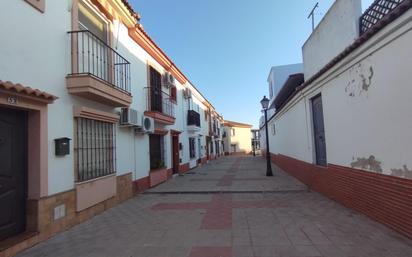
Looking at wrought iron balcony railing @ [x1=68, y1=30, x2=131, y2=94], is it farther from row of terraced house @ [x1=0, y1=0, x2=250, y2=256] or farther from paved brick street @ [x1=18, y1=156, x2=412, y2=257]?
paved brick street @ [x1=18, y1=156, x2=412, y2=257]

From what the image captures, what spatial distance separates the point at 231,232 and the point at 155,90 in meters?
8.48

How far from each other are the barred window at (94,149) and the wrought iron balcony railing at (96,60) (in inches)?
45.6

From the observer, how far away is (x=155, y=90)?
12.9m

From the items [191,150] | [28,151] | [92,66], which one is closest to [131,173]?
[92,66]

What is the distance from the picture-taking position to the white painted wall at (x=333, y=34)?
24.7 ft

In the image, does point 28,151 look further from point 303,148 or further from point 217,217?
point 303,148

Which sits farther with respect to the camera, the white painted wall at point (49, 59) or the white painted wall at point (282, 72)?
the white painted wall at point (282, 72)

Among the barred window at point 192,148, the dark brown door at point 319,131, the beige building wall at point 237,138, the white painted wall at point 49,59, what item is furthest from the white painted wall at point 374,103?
the beige building wall at point 237,138

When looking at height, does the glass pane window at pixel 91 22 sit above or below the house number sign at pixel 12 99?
above

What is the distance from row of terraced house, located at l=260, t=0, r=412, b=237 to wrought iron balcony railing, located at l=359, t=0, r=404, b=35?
19 mm

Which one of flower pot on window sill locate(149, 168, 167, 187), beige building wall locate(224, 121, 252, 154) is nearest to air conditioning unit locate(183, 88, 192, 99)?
flower pot on window sill locate(149, 168, 167, 187)

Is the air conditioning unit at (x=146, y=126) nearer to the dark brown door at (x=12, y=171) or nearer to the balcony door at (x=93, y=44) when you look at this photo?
the balcony door at (x=93, y=44)

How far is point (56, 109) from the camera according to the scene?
600 centimetres

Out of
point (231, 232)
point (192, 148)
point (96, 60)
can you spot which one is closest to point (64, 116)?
point (96, 60)
